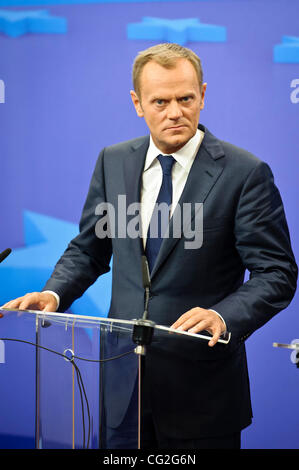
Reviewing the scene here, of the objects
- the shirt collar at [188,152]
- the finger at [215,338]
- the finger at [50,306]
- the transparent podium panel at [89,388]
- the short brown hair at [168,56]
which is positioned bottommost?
the transparent podium panel at [89,388]

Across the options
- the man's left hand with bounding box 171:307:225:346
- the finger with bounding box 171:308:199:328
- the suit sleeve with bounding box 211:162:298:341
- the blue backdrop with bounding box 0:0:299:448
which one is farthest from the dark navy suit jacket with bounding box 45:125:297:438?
the blue backdrop with bounding box 0:0:299:448

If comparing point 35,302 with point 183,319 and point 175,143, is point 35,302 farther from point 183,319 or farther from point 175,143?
point 175,143

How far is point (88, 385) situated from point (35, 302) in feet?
1.39

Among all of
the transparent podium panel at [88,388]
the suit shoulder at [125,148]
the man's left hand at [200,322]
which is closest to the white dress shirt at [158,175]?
the suit shoulder at [125,148]

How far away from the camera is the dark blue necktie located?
2.36m

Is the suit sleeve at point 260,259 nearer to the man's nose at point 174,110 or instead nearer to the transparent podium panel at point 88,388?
the man's nose at point 174,110

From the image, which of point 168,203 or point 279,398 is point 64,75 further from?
point 279,398

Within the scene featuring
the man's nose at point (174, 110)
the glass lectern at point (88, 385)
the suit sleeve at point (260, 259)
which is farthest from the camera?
the man's nose at point (174, 110)

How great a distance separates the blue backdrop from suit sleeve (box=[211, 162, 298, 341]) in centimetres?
125

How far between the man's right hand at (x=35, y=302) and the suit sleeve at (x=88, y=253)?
0.20 metres

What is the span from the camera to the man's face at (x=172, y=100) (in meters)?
2.31

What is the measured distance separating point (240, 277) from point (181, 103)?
2.16 ft

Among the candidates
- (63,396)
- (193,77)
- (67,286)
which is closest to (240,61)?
(193,77)

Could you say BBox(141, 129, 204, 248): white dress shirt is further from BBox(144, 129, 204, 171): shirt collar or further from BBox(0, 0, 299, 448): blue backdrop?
BBox(0, 0, 299, 448): blue backdrop
